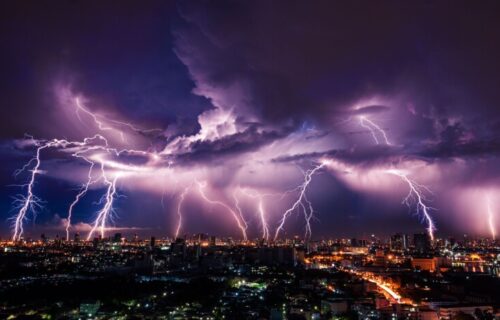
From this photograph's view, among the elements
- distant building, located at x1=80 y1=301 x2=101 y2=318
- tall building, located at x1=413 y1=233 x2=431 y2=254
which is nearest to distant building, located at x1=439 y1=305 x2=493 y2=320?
distant building, located at x1=80 y1=301 x2=101 y2=318

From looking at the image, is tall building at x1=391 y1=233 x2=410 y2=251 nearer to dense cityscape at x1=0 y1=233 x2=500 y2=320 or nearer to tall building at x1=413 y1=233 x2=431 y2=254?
tall building at x1=413 y1=233 x2=431 y2=254

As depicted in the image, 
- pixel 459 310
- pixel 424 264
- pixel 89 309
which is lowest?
pixel 89 309

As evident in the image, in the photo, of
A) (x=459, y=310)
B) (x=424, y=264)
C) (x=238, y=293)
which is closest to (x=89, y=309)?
(x=238, y=293)

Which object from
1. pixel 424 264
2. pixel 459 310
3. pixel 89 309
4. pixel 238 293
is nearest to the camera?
pixel 89 309

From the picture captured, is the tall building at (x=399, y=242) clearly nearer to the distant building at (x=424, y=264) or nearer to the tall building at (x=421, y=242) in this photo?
the tall building at (x=421, y=242)

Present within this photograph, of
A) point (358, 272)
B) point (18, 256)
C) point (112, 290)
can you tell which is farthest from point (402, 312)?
point (18, 256)

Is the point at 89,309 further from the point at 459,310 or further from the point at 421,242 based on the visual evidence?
the point at 421,242

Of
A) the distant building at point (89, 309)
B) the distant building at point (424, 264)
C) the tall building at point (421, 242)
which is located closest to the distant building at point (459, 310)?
the distant building at point (89, 309)

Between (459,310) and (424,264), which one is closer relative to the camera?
(459,310)
